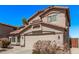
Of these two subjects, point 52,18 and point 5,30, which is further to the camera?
point 5,30

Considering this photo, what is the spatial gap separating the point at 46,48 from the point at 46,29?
0.63m

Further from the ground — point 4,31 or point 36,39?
point 4,31

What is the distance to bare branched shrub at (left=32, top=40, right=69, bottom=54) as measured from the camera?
11.9 metres

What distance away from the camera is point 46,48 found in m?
11.9

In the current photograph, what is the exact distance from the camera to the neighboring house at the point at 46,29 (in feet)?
38.8

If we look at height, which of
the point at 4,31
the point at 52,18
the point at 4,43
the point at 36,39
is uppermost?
the point at 52,18

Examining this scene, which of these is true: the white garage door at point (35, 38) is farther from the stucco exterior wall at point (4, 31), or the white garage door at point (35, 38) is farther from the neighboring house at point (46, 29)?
the stucco exterior wall at point (4, 31)

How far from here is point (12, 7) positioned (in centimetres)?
1182

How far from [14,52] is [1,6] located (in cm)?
157

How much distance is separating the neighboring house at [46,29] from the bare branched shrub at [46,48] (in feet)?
0.39

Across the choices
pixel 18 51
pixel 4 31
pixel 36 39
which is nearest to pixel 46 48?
pixel 36 39

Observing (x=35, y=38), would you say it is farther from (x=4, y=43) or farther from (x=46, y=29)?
(x=4, y=43)
